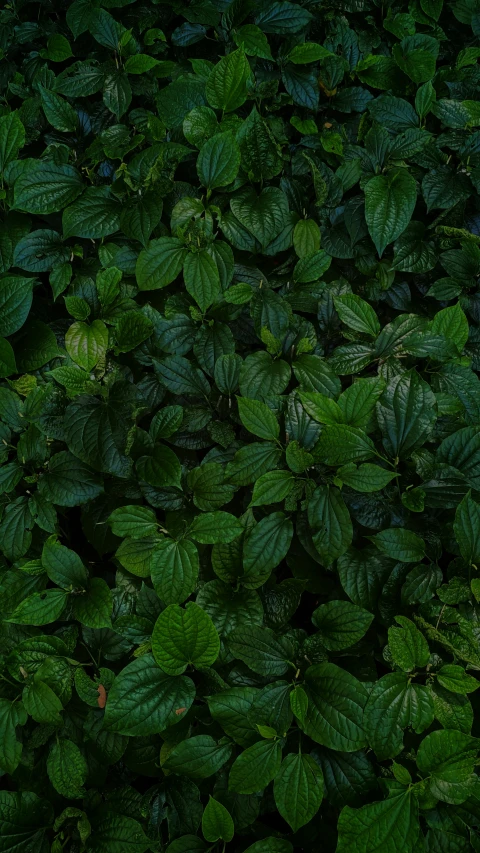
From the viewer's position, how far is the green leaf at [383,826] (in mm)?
1369

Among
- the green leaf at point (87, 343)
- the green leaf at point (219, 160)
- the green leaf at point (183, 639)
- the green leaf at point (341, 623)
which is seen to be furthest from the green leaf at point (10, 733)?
the green leaf at point (219, 160)

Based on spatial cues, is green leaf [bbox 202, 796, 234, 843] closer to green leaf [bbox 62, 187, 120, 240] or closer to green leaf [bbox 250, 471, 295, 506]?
green leaf [bbox 250, 471, 295, 506]

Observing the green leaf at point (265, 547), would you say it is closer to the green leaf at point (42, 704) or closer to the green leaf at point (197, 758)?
the green leaf at point (197, 758)

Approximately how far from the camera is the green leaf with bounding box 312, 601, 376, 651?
1557 mm

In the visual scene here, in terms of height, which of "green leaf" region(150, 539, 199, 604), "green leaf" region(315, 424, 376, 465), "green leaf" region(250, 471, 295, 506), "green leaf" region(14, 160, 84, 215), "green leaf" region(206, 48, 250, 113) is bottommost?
"green leaf" region(150, 539, 199, 604)

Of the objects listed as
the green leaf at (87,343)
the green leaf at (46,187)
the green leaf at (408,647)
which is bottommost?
the green leaf at (408,647)

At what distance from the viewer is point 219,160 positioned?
206 cm

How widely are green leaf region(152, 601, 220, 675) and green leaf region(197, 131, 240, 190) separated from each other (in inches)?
55.4

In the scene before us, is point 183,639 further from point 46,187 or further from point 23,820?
point 46,187

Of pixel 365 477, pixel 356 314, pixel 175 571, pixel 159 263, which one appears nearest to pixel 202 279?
pixel 159 263

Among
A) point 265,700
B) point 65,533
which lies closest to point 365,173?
point 65,533

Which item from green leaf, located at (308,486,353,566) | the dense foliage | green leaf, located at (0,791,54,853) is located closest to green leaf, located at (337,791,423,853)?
the dense foliage

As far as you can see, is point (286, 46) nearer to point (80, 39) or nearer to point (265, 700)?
point (80, 39)

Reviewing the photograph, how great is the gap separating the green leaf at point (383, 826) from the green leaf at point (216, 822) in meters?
0.27
